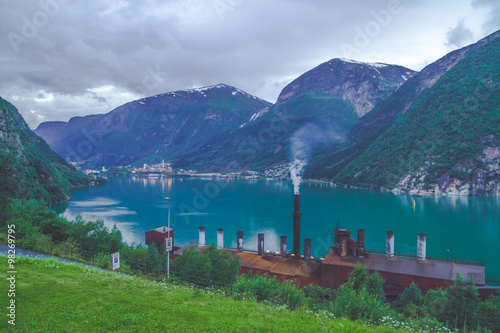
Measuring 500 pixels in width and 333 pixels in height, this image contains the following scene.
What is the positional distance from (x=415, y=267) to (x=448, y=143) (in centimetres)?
11287

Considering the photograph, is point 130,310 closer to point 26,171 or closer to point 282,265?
point 282,265

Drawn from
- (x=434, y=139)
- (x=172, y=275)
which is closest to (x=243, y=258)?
(x=172, y=275)

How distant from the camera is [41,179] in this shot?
8375 cm

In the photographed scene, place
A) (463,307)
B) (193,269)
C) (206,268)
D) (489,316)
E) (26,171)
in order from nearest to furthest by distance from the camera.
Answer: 1. (463,307)
2. (489,316)
3. (193,269)
4. (206,268)
5. (26,171)

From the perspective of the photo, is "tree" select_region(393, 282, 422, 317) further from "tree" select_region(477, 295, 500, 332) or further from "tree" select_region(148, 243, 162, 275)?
"tree" select_region(148, 243, 162, 275)

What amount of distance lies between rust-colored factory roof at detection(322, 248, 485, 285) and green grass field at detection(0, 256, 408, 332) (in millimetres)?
15030

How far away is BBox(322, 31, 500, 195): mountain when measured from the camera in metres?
108

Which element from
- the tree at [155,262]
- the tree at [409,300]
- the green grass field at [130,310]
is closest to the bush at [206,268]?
the tree at [155,262]

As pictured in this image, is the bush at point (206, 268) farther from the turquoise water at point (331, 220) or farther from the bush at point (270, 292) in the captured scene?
the turquoise water at point (331, 220)

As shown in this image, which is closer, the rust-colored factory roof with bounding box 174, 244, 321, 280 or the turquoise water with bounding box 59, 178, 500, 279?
the rust-colored factory roof with bounding box 174, 244, 321, 280

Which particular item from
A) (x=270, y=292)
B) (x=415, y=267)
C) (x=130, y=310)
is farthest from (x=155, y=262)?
(x=415, y=267)

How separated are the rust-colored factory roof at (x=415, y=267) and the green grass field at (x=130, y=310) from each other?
15030 millimetres

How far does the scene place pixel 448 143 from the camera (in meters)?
121

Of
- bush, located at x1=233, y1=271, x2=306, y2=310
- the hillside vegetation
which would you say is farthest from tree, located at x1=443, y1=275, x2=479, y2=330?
the hillside vegetation
